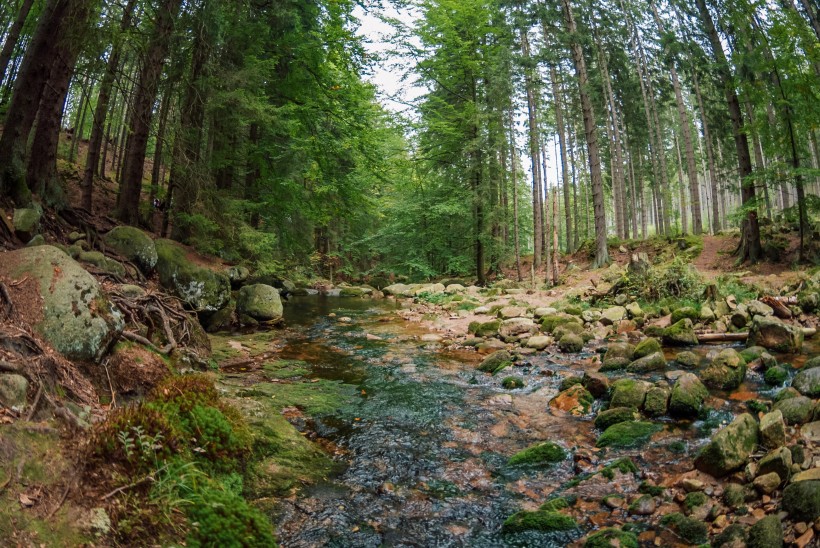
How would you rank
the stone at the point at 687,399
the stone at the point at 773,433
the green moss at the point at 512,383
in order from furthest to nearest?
the green moss at the point at 512,383 → the stone at the point at 687,399 → the stone at the point at 773,433

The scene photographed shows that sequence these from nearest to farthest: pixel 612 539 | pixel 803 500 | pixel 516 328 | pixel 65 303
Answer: pixel 803 500, pixel 612 539, pixel 65 303, pixel 516 328

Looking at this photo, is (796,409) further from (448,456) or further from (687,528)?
(448,456)

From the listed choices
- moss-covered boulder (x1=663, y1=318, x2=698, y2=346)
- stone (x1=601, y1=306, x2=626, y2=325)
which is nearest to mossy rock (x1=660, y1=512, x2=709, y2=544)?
moss-covered boulder (x1=663, y1=318, x2=698, y2=346)

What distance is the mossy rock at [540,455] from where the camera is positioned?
15.3 feet

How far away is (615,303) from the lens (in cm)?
1260

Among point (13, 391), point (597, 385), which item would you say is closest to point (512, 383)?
point (597, 385)

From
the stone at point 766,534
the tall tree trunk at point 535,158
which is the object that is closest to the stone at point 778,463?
the stone at point 766,534

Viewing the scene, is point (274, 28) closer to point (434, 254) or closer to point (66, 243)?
point (66, 243)

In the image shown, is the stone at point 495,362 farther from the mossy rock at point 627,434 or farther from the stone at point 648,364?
the mossy rock at point 627,434

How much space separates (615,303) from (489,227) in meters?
10.2

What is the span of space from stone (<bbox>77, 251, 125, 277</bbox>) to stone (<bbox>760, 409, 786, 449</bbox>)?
849 centimetres

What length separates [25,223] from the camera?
6.21 meters

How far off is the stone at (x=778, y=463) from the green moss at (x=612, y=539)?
49.5 inches

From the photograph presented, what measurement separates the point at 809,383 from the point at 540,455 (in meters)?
3.36
